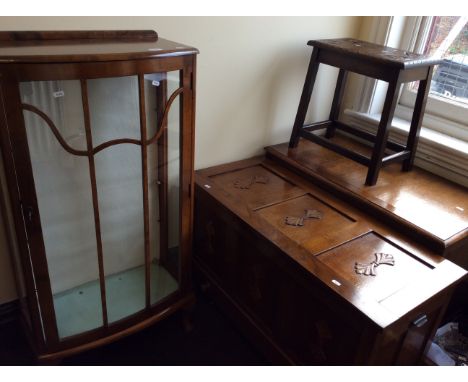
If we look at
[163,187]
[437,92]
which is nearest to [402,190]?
[437,92]

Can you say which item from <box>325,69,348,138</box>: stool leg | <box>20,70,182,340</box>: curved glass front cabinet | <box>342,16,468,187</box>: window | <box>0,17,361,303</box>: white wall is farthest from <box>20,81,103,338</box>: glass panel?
<box>342,16,468,187</box>: window

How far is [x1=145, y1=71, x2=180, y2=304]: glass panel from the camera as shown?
0.98m

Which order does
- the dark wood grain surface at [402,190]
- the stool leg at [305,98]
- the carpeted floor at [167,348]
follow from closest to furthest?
the dark wood grain surface at [402,190], the carpeted floor at [167,348], the stool leg at [305,98]

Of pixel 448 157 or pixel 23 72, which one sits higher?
pixel 23 72

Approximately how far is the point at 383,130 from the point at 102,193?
841 millimetres

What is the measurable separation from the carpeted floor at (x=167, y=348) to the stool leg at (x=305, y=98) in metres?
0.72

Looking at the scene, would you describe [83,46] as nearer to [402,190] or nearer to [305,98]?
[305,98]

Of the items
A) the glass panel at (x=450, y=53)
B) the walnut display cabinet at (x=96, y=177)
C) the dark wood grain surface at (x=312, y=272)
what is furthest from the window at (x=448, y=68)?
the walnut display cabinet at (x=96, y=177)

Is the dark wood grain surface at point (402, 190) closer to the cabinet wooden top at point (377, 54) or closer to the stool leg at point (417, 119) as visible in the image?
the stool leg at point (417, 119)

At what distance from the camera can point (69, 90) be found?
2.87 feet

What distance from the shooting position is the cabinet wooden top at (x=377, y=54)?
3.92 ft
